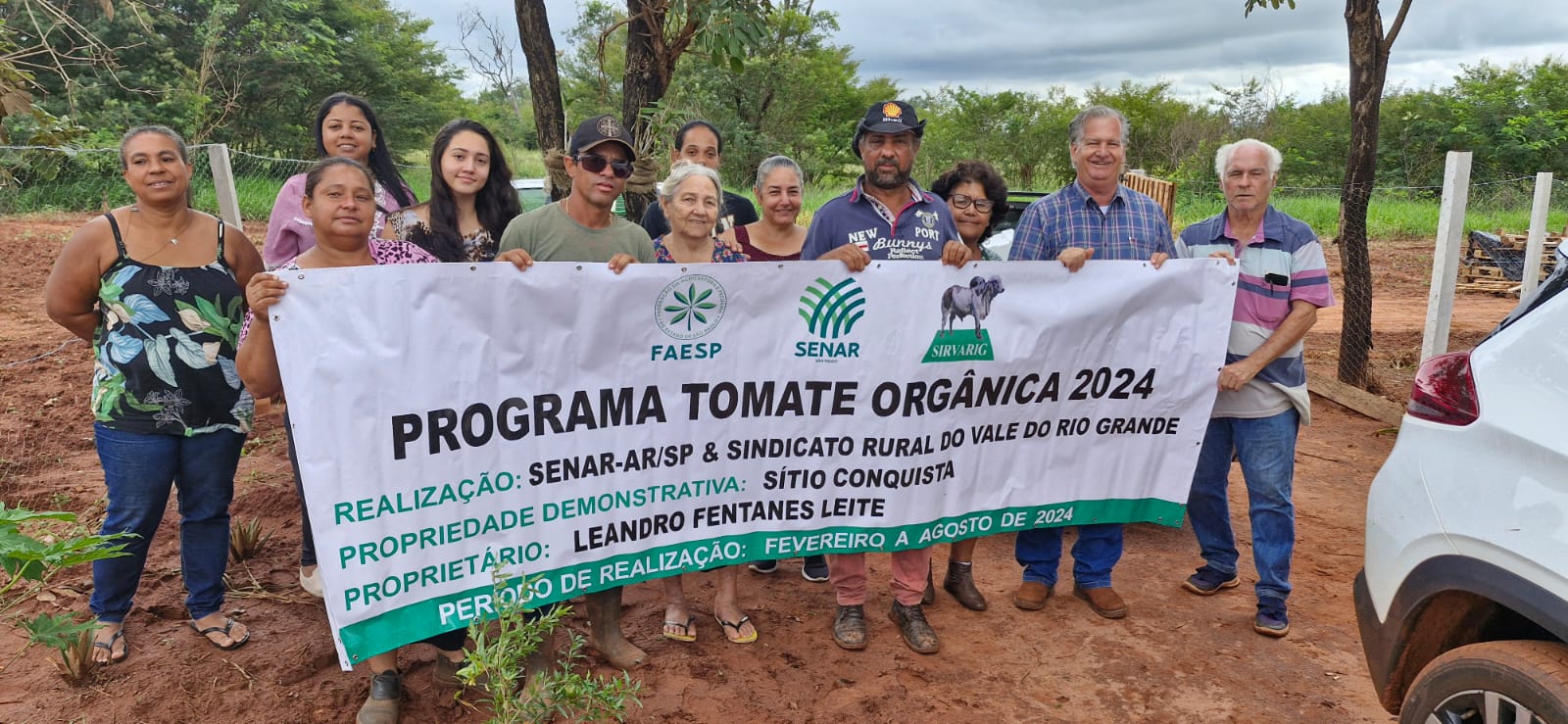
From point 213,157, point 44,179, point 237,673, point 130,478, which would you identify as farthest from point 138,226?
point 44,179

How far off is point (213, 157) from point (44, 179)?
12271 mm

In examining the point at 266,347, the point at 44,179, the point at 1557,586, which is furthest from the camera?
the point at 44,179

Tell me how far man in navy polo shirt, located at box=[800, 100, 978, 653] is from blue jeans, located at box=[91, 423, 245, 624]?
2.23 meters

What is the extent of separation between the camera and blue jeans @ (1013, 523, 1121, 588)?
13.5ft

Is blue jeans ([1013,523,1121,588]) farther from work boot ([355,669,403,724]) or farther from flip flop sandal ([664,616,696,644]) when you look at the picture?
work boot ([355,669,403,724])

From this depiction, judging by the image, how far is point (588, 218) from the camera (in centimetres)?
340

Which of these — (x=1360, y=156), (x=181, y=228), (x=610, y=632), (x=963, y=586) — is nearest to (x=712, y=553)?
(x=610, y=632)

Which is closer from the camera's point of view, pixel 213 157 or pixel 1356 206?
pixel 213 157

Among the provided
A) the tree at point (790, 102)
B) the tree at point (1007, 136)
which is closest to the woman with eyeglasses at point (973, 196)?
the tree at point (790, 102)

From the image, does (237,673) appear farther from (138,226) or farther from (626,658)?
(138,226)

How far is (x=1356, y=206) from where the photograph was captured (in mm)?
7285

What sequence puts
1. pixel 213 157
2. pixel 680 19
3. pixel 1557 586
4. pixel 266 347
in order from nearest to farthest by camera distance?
pixel 1557 586, pixel 266 347, pixel 213 157, pixel 680 19

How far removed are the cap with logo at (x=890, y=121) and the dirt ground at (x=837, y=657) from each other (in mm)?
1959

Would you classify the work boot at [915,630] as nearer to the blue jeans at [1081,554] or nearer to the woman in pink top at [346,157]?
the blue jeans at [1081,554]
